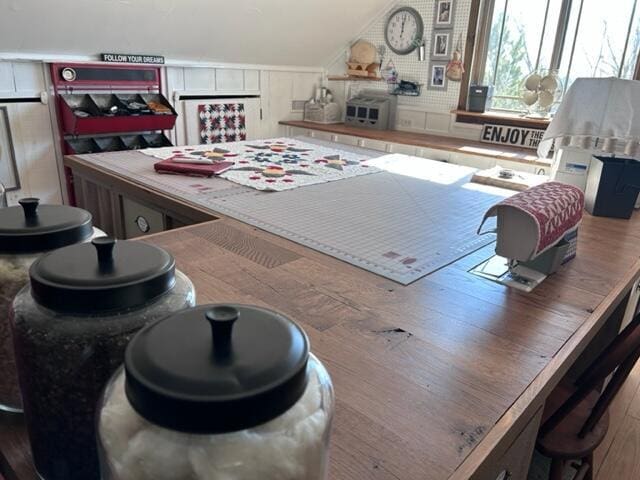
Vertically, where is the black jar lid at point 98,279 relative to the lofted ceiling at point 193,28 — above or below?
below

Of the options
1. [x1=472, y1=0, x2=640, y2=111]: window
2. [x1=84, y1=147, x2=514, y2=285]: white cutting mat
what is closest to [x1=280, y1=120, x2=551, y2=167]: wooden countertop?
[x1=472, y1=0, x2=640, y2=111]: window

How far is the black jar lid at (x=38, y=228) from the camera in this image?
1.69 feet

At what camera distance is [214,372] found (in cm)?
31

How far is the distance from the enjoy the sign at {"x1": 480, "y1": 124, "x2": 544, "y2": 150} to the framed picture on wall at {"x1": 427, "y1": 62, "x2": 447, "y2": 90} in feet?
1.56

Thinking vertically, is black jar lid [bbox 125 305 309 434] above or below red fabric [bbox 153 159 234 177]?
above

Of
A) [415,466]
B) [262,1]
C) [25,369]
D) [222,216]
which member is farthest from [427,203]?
[262,1]

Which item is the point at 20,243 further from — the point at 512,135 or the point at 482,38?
the point at 482,38

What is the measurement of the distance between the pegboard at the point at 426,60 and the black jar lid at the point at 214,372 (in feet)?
11.2

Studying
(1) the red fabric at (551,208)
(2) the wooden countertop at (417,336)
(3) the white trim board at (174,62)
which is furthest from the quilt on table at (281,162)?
(3) the white trim board at (174,62)

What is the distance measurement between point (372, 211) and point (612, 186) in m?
0.70

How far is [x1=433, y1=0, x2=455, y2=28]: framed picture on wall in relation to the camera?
3.32 m

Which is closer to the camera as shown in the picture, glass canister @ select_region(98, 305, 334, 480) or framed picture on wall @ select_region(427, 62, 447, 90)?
glass canister @ select_region(98, 305, 334, 480)

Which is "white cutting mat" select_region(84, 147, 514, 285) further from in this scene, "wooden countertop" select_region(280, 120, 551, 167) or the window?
the window

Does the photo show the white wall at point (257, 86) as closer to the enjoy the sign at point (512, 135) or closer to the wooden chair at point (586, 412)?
the enjoy the sign at point (512, 135)
